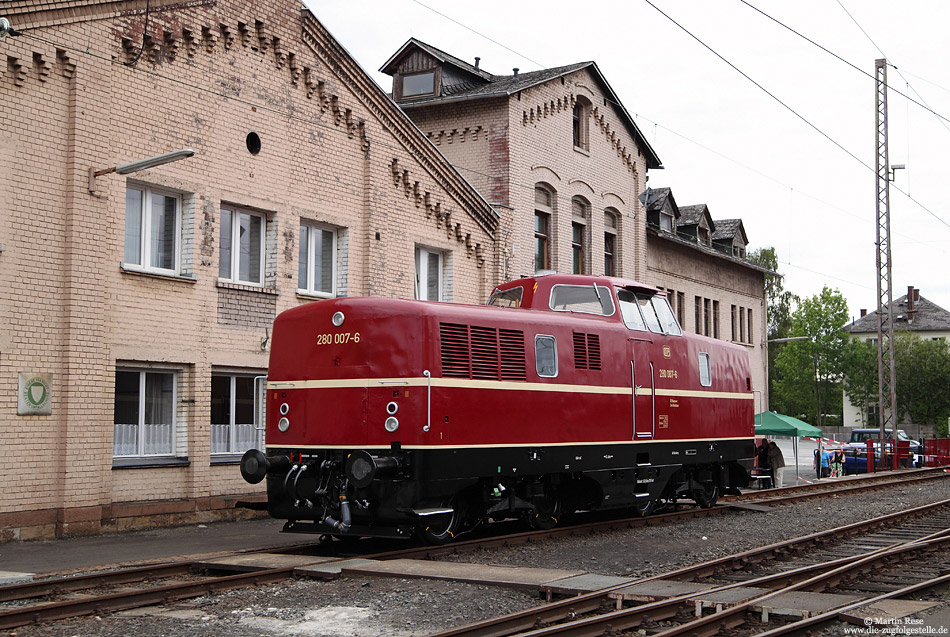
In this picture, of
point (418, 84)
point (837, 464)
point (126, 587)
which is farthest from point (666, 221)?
point (126, 587)

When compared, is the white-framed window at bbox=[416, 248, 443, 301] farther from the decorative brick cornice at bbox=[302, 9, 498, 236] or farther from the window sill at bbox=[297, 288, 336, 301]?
the window sill at bbox=[297, 288, 336, 301]

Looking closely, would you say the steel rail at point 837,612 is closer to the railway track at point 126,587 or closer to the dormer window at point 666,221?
the railway track at point 126,587

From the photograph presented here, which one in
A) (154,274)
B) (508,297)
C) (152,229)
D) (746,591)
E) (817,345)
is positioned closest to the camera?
(746,591)

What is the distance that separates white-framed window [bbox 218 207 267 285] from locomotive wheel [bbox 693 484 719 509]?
8414 millimetres

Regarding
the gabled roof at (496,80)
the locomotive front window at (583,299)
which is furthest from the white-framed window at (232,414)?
the gabled roof at (496,80)

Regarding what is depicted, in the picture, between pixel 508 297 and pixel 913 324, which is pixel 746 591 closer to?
pixel 508 297

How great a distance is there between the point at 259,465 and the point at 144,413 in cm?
449

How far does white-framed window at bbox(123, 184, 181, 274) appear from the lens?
15.9 m

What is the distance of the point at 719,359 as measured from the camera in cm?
1767

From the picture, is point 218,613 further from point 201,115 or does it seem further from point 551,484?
point 201,115

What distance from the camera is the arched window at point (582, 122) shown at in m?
27.9

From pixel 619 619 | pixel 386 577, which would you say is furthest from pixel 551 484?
pixel 619 619

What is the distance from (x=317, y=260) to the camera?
63.2ft

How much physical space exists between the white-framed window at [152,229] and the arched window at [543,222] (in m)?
11.1
